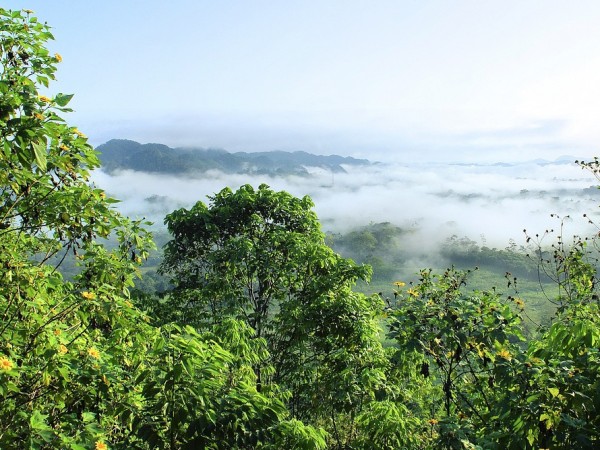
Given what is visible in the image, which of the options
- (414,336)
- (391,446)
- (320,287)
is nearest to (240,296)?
(320,287)

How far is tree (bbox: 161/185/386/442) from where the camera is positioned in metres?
12.1

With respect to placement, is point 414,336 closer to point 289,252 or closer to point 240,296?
point 289,252

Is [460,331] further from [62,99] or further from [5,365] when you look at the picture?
[62,99]

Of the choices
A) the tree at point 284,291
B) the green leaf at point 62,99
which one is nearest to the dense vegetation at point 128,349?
the green leaf at point 62,99

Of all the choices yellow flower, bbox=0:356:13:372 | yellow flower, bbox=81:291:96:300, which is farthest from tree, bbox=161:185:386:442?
yellow flower, bbox=0:356:13:372

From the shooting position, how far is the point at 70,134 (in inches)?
188

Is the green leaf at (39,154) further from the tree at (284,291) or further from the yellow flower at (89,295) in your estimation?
the tree at (284,291)

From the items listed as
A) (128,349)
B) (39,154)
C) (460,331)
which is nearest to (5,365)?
(39,154)

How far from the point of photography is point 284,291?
17.0 meters

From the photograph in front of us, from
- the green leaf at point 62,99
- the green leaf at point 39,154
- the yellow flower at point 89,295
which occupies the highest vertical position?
the green leaf at point 62,99

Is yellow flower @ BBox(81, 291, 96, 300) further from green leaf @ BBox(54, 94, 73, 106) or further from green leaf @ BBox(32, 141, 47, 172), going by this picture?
green leaf @ BBox(54, 94, 73, 106)

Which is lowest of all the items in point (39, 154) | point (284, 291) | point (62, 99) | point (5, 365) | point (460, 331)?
point (284, 291)

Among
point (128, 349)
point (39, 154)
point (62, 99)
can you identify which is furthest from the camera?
point (128, 349)

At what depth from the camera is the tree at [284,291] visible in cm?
1212
